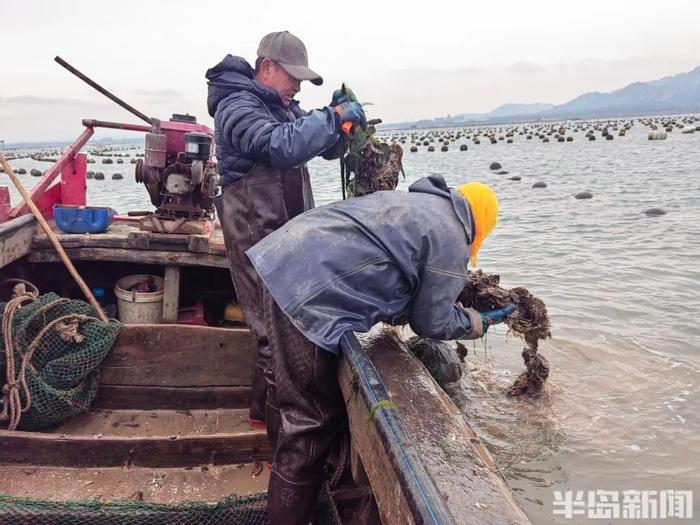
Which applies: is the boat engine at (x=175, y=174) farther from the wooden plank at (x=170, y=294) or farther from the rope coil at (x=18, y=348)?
the rope coil at (x=18, y=348)

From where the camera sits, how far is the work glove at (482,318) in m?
3.10

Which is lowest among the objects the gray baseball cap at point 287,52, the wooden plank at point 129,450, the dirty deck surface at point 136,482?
the dirty deck surface at point 136,482

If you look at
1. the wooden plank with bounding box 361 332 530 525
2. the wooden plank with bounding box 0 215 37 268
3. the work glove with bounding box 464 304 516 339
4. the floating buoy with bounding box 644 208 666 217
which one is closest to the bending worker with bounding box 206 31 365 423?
the wooden plank with bounding box 361 332 530 525

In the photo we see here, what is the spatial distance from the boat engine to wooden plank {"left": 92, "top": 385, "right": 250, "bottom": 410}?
1539 millimetres

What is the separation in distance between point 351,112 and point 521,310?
2.16m

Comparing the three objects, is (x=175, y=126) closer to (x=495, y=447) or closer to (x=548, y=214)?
(x=495, y=447)

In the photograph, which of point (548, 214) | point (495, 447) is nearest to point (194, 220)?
point (495, 447)

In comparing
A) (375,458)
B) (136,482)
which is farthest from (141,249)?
(375,458)

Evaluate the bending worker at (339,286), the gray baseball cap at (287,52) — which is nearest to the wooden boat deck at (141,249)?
the gray baseball cap at (287,52)

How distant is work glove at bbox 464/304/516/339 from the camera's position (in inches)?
122

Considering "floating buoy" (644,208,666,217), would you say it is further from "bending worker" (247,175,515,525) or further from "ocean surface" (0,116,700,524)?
"bending worker" (247,175,515,525)

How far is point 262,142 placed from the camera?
3.31 m

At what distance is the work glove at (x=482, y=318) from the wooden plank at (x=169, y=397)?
2.06 metres

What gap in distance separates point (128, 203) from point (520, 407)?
18987 mm
